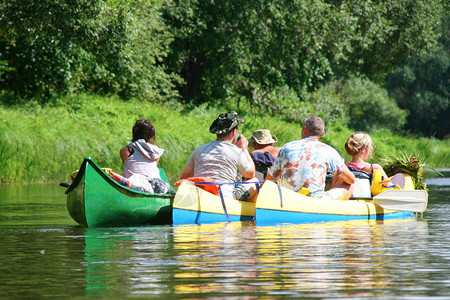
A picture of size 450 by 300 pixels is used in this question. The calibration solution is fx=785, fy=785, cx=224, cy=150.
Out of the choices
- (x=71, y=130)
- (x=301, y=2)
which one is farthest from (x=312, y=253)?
(x=301, y=2)

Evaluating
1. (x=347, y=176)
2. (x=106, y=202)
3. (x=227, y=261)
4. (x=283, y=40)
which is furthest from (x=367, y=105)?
(x=227, y=261)

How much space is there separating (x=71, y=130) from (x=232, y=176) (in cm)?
1094

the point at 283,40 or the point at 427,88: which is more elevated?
the point at 283,40

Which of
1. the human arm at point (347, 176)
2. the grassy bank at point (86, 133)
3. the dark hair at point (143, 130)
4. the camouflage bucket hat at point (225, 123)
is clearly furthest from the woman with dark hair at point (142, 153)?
the grassy bank at point (86, 133)

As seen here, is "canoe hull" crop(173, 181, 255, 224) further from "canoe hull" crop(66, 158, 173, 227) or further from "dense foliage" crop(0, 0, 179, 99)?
"dense foliage" crop(0, 0, 179, 99)

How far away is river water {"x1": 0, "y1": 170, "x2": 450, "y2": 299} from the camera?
16.9ft

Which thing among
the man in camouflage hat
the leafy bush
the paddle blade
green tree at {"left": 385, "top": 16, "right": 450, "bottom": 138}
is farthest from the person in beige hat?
green tree at {"left": 385, "top": 16, "right": 450, "bottom": 138}

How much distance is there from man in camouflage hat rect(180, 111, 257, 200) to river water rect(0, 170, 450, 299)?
0.57 metres

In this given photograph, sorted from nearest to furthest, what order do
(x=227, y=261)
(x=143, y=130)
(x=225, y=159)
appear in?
(x=227, y=261) < (x=225, y=159) < (x=143, y=130)

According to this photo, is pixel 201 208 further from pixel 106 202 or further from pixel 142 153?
pixel 106 202

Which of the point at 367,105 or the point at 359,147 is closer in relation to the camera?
the point at 359,147

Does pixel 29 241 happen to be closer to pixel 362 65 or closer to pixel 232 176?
pixel 232 176

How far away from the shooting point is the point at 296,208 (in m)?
9.58

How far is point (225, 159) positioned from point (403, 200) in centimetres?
275
